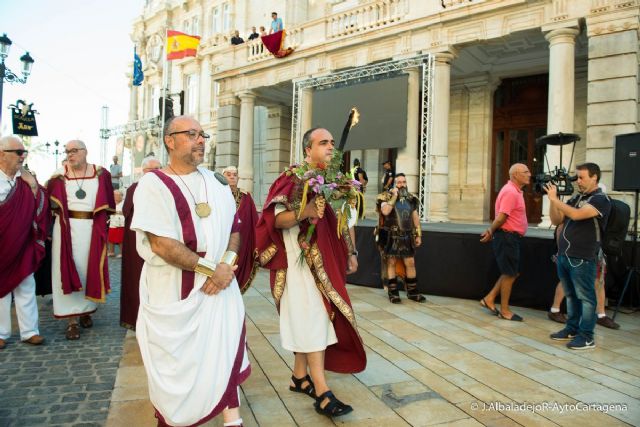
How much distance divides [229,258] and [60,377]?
241 cm

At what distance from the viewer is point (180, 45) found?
2270 centimetres

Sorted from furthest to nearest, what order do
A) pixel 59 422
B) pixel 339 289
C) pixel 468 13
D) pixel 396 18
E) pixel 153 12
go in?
pixel 153 12 → pixel 396 18 → pixel 468 13 → pixel 339 289 → pixel 59 422

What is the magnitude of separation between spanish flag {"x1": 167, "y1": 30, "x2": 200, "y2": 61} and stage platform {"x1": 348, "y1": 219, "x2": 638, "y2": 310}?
17658 mm

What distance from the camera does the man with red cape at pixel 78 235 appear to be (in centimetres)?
527

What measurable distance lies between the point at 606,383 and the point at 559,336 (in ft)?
4.54

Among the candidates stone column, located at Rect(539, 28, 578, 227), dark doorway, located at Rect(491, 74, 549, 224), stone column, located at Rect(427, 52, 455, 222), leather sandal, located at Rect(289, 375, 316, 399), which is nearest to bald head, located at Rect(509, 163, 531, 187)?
leather sandal, located at Rect(289, 375, 316, 399)

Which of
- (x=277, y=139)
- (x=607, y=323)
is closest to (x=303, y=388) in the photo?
(x=607, y=323)

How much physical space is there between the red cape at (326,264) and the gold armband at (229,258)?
0.79 metres

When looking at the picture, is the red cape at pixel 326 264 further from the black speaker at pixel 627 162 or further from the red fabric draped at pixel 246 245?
the black speaker at pixel 627 162

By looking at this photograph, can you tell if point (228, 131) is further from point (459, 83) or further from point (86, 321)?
point (86, 321)

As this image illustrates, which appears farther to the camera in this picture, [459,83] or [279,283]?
[459,83]

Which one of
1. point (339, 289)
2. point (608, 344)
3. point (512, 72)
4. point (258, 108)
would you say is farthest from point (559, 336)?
point (258, 108)

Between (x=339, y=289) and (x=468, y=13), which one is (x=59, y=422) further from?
(x=468, y=13)

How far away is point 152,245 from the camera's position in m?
2.45
